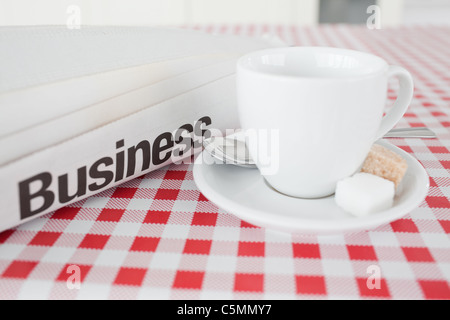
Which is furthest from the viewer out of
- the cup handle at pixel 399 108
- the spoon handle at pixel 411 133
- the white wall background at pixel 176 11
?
the white wall background at pixel 176 11

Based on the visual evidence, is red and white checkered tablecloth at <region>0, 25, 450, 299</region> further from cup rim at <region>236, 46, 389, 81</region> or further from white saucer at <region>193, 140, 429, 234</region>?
cup rim at <region>236, 46, 389, 81</region>

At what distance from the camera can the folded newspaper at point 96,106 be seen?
1.10 feet

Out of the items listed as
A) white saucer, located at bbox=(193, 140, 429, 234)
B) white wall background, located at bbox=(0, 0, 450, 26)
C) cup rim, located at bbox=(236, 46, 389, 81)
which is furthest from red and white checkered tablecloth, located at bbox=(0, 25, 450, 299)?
white wall background, located at bbox=(0, 0, 450, 26)

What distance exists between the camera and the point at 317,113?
0.33m

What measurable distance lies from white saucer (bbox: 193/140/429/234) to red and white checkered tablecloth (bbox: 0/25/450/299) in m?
0.02

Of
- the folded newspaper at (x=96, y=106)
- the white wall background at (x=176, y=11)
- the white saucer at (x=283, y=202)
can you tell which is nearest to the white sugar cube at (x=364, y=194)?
the white saucer at (x=283, y=202)

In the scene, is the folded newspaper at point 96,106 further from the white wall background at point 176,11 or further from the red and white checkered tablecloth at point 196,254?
the white wall background at point 176,11

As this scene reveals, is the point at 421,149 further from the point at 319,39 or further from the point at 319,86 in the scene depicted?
the point at 319,39

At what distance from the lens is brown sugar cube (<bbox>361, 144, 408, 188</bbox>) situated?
14.9 inches

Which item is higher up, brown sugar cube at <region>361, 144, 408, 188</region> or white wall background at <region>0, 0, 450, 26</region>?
white wall background at <region>0, 0, 450, 26</region>

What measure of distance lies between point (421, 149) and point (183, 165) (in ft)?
0.96

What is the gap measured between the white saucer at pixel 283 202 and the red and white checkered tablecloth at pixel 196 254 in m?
0.02

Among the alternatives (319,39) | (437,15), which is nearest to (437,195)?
(319,39)

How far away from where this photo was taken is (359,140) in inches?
14.3
